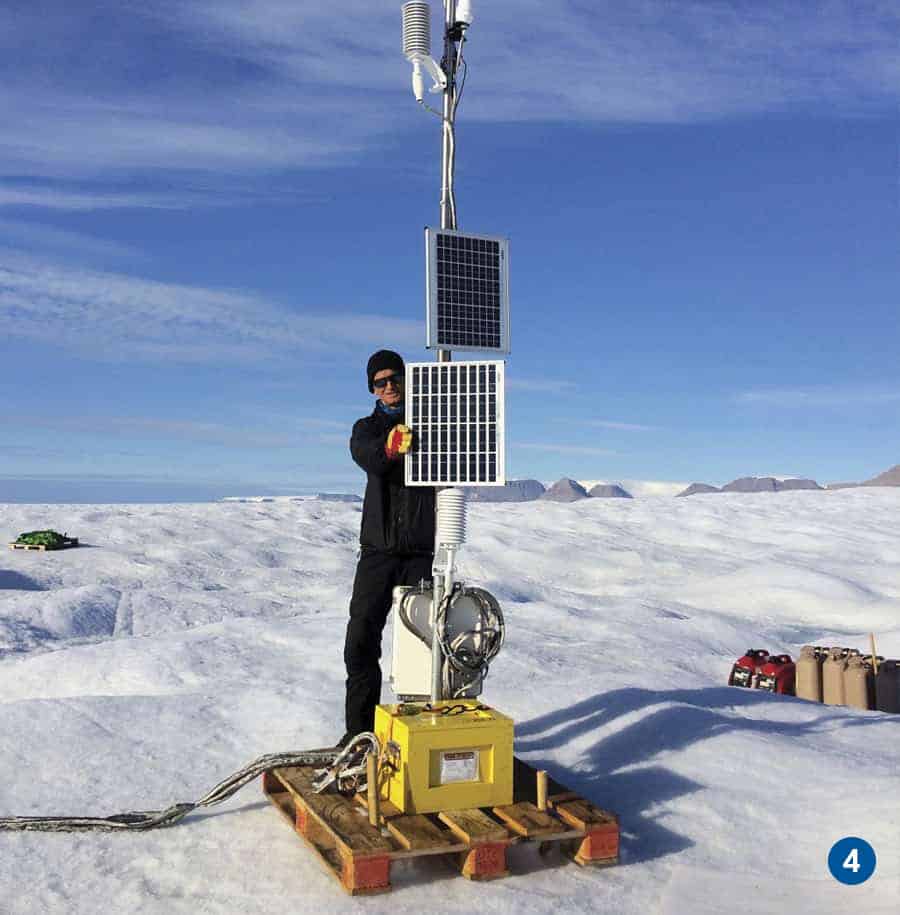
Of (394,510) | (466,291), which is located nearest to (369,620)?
(394,510)

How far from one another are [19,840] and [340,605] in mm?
8459

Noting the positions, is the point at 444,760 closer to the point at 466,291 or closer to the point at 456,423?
the point at 456,423

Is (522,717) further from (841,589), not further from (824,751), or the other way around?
(841,589)

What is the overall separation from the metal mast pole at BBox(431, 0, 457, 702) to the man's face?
18.3 inches

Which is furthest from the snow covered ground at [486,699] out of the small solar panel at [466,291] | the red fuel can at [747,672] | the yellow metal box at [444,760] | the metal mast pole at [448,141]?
the metal mast pole at [448,141]

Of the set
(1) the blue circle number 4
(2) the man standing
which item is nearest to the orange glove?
(2) the man standing

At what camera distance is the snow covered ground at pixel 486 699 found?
13.0 feet

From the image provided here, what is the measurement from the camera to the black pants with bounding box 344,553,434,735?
16.8 ft

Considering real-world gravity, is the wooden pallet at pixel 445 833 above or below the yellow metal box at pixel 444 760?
below

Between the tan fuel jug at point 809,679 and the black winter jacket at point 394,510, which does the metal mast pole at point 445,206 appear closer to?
the black winter jacket at point 394,510

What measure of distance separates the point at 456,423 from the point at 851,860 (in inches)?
106

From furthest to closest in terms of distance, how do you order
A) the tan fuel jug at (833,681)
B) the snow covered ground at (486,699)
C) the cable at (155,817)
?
the tan fuel jug at (833,681) < the cable at (155,817) < the snow covered ground at (486,699)

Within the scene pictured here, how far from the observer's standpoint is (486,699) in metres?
6.74

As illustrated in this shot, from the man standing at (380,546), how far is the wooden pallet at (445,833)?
0.67 metres
